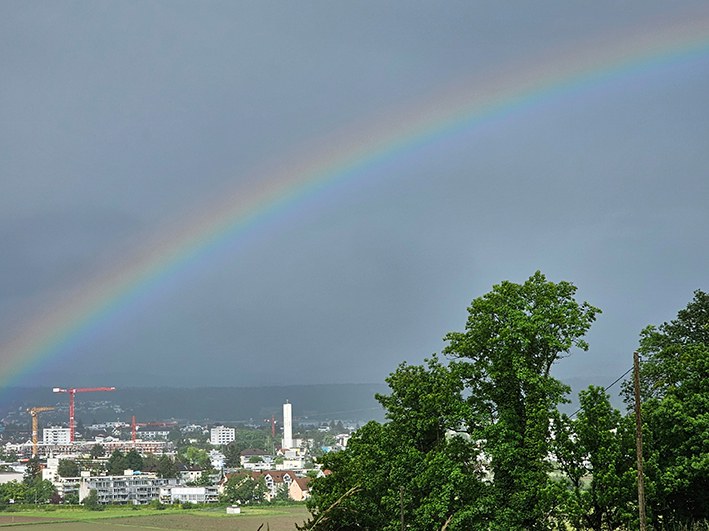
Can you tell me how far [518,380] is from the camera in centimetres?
1986

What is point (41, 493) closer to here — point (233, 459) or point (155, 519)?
point (155, 519)

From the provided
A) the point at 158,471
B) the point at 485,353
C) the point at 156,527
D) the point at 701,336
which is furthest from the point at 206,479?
the point at 485,353

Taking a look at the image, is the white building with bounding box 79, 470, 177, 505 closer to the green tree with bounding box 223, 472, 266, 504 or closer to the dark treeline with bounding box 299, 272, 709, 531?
the green tree with bounding box 223, 472, 266, 504

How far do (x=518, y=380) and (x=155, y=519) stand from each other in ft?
193

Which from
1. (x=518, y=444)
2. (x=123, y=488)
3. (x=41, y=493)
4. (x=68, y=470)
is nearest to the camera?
(x=518, y=444)

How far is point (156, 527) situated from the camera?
64438 millimetres

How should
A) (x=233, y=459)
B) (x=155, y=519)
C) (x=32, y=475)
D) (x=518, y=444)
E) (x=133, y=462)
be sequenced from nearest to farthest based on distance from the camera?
(x=518, y=444) → (x=155, y=519) → (x=133, y=462) → (x=32, y=475) → (x=233, y=459)

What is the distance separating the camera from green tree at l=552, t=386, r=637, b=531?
55.5ft

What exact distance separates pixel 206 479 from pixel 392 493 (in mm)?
98852

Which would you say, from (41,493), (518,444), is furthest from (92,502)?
(518,444)

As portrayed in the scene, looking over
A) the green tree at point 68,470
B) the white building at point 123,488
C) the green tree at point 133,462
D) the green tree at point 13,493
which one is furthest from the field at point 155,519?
the green tree at point 68,470

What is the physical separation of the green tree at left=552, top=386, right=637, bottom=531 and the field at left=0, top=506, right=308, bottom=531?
1484 inches

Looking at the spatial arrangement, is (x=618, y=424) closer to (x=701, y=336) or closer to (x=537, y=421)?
(x=537, y=421)

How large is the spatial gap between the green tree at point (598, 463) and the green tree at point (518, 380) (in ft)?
1.83
